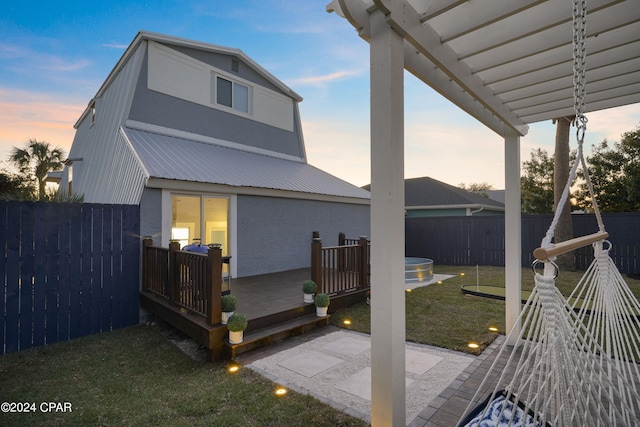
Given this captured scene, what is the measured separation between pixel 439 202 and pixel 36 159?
2566cm

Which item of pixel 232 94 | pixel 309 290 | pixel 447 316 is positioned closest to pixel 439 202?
pixel 232 94

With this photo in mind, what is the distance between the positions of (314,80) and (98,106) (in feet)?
23.2

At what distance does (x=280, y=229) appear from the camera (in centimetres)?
818

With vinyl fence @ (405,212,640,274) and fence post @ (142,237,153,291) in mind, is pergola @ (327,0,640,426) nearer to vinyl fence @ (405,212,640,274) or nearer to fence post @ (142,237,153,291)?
fence post @ (142,237,153,291)

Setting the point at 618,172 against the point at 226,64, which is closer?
the point at 226,64

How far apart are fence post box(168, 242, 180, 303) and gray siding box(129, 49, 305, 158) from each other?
428 centimetres

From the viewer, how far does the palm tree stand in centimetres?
1984

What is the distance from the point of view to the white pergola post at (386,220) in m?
1.65

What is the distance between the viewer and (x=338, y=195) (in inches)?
358

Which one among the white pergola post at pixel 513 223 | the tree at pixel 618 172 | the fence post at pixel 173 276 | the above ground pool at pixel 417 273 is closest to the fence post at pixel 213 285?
the fence post at pixel 173 276

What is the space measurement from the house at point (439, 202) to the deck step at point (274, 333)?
36.8ft

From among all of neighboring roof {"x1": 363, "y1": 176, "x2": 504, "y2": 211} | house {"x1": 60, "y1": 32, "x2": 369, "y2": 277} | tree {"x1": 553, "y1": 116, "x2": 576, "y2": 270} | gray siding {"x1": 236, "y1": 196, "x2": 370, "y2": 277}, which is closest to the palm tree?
house {"x1": 60, "y1": 32, "x2": 369, "y2": 277}

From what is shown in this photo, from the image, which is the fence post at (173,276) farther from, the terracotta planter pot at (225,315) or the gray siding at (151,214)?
the gray siding at (151,214)

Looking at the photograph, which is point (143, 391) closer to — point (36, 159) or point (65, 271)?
point (65, 271)
